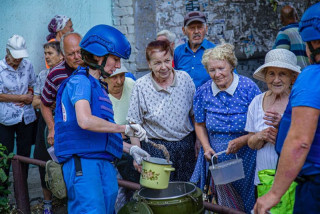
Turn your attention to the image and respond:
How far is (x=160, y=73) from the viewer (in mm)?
4406

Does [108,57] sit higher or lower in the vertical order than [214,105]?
higher

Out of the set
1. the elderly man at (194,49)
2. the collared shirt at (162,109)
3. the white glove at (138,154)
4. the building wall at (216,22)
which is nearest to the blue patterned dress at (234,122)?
the collared shirt at (162,109)

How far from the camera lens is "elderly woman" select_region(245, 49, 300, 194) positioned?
3.59m

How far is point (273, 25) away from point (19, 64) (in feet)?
17.3

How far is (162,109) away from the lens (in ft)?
14.4

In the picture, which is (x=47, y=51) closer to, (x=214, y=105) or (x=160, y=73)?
(x=160, y=73)

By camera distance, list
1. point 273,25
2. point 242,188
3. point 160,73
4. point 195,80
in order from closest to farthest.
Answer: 1. point 242,188
2. point 160,73
3. point 195,80
4. point 273,25

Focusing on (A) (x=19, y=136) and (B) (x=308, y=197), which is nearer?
(B) (x=308, y=197)

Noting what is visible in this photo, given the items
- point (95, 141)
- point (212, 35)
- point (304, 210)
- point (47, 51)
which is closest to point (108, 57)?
point (95, 141)

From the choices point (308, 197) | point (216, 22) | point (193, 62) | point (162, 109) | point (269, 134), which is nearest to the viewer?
point (308, 197)

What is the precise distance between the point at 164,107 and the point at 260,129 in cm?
107

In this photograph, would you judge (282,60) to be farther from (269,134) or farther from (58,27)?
(58,27)

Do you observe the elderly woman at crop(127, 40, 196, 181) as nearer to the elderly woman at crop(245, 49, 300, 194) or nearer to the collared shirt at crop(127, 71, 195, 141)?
the collared shirt at crop(127, 71, 195, 141)

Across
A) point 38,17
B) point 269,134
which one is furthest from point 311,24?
point 38,17
